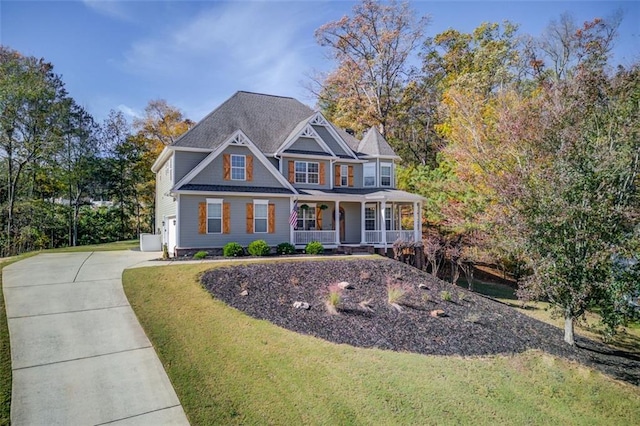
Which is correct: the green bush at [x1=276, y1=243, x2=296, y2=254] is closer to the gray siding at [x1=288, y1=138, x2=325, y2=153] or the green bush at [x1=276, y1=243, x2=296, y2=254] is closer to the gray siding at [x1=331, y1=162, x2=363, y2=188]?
the gray siding at [x1=288, y1=138, x2=325, y2=153]

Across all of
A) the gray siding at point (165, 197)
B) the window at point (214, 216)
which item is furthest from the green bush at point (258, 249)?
the gray siding at point (165, 197)

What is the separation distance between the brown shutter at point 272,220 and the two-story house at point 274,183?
0.05 metres

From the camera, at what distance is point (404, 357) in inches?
291

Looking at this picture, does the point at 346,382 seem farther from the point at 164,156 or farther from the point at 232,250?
the point at 164,156

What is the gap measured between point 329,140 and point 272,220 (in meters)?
6.96

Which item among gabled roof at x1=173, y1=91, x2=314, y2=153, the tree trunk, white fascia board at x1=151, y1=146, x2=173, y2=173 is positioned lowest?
the tree trunk

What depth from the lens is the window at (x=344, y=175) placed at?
2156 centimetres

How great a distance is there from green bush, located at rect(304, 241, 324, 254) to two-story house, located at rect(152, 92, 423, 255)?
129 centimetres

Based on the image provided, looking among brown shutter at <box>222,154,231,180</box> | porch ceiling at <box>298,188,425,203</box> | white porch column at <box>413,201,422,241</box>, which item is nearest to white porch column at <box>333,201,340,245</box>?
porch ceiling at <box>298,188,425,203</box>

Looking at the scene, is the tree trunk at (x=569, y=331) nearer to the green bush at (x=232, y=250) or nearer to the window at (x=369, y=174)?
the green bush at (x=232, y=250)

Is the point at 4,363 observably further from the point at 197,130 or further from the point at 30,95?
the point at 30,95

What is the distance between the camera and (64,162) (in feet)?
88.9

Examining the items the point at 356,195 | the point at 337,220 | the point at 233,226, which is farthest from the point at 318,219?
the point at 233,226

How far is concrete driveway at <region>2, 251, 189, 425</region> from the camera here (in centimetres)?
506
